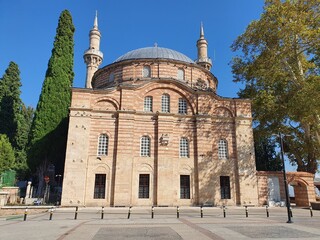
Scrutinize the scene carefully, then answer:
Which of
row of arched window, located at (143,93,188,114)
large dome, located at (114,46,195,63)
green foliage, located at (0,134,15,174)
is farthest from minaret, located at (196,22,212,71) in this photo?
green foliage, located at (0,134,15,174)

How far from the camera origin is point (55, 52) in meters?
27.6

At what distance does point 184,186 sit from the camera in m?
22.2

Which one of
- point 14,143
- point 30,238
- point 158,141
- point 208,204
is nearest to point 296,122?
point 208,204

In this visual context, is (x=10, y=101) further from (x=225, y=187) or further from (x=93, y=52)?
(x=225, y=187)

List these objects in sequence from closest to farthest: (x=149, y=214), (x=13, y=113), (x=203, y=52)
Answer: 1. (x=149, y=214)
2. (x=13, y=113)
3. (x=203, y=52)

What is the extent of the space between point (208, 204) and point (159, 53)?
17062mm

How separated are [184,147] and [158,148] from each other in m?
2.58

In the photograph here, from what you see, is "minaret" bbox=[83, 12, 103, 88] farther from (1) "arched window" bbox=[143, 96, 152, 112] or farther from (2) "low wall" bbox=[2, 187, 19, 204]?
(2) "low wall" bbox=[2, 187, 19, 204]

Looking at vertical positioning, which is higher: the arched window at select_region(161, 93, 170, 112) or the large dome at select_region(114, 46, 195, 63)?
the large dome at select_region(114, 46, 195, 63)

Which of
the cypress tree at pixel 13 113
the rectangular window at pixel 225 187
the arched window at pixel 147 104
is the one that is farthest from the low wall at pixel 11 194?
the rectangular window at pixel 225 187

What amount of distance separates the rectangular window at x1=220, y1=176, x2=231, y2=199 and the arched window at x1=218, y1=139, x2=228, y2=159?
1886 millimetres

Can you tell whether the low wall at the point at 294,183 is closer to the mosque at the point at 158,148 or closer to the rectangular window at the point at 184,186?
the mosque at the point at 158,148

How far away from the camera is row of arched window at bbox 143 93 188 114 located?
23.5 metres

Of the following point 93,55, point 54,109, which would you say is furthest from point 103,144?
point 93,55
